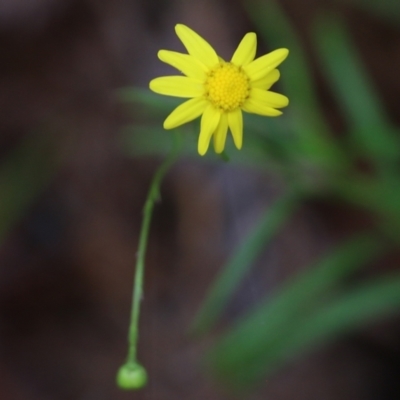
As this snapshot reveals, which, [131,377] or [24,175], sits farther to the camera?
[24,175]

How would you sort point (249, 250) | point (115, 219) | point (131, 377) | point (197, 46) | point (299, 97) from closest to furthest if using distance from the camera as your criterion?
1. point (197, 46)
2. point (131, 377)
3. point (249, 250)
4. point (299, 97)
5. point (115, 219)

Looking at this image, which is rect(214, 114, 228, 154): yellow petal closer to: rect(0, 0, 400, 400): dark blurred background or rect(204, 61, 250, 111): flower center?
rect(204, 61, 250, 111): flower center

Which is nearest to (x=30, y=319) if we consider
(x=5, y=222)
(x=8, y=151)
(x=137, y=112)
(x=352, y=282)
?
(x=5, y=222)

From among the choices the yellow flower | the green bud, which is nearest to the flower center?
the yellow flower

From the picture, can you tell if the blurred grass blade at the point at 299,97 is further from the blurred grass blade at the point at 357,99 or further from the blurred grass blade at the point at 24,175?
the blurred grass blade at the point at 24,175

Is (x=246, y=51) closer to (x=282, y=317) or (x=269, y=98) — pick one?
(x=269, y=98)

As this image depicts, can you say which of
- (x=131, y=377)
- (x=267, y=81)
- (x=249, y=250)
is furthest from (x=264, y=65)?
(x=249, y=250)
